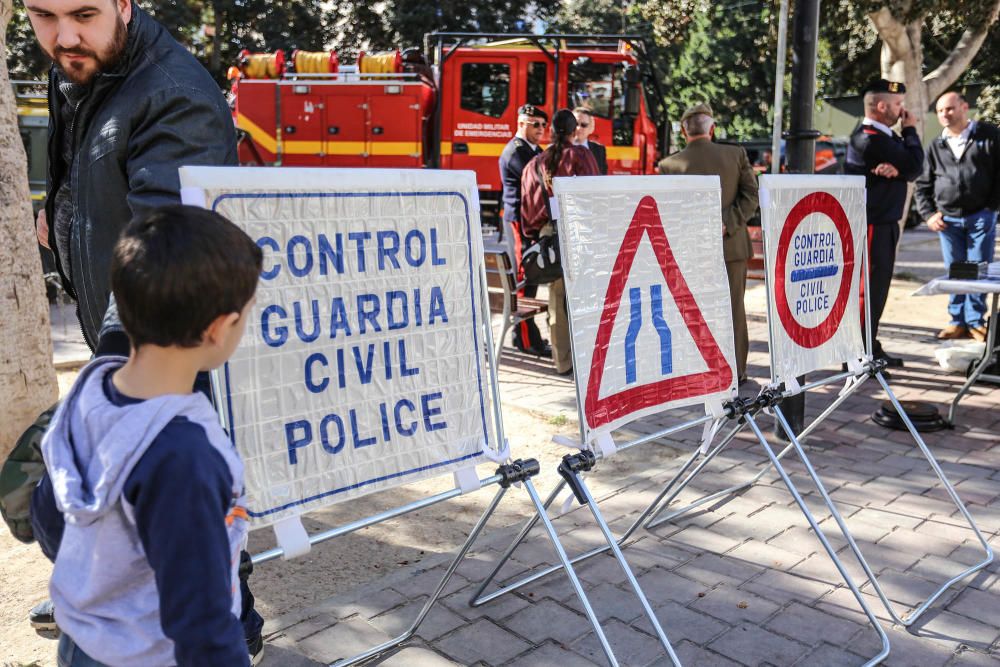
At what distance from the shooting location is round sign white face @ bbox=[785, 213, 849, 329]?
3.81m

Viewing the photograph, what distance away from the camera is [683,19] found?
14.1m

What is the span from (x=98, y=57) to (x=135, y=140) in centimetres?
23

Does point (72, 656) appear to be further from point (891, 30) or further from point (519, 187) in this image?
point (891, 30)

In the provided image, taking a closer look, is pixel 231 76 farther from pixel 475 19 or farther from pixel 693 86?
pixel 693 86

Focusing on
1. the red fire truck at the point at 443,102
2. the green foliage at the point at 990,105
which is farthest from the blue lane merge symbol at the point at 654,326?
the green foliage at the point at 990,105

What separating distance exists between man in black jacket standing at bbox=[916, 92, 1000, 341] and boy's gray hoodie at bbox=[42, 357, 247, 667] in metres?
7.73

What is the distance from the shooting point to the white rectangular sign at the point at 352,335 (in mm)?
2283

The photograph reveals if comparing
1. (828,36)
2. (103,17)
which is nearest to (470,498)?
(103,17)

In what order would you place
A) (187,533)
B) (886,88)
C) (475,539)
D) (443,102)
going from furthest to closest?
(443,102), (886,88), (475,539), (187,533)

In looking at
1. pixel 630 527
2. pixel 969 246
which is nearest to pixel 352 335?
pixel 630 527

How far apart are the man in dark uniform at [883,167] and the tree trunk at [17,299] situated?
18.2 feet

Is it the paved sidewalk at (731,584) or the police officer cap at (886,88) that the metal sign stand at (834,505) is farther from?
the police officer cap at (886,88)

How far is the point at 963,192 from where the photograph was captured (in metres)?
7.87

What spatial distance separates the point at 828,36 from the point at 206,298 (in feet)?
75.0
